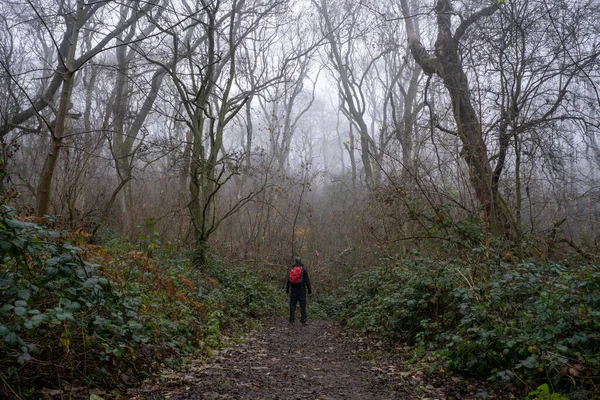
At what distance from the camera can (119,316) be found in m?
4.81

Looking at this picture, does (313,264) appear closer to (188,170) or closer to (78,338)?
(188,170)

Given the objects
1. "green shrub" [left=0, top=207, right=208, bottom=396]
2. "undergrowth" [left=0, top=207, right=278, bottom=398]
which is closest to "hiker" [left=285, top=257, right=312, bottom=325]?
"undergrowth" [left=0, top=207, right=278, bottom=398]

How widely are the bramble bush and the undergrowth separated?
3.58m

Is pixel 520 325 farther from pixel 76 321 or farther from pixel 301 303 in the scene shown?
pixel 301 303

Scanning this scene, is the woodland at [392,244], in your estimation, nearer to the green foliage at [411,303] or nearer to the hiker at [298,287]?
the green foliage at [411,303]

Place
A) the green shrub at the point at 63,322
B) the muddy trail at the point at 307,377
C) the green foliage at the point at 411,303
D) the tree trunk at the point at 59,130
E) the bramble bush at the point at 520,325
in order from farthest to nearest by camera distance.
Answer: the green foliage at the point at 411,303
the tree trunk at the point at 59,130
the muddy trail at the point at 307,377
the bramble bush at the point at 520,325
the green shrub at the point at 63,322

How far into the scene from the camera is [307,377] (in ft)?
18.4

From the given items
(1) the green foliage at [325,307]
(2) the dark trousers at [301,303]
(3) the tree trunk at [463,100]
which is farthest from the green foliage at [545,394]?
(1) the green foliage at [325,307]

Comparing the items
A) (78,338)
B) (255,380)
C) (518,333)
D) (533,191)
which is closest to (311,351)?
(255,380)

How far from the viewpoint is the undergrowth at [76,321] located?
334 centimetres

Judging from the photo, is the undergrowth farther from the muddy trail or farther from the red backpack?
the red backpack

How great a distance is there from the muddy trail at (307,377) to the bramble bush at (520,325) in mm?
377

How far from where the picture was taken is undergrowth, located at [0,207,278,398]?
3.34 m

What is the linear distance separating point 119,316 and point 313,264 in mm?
12275
